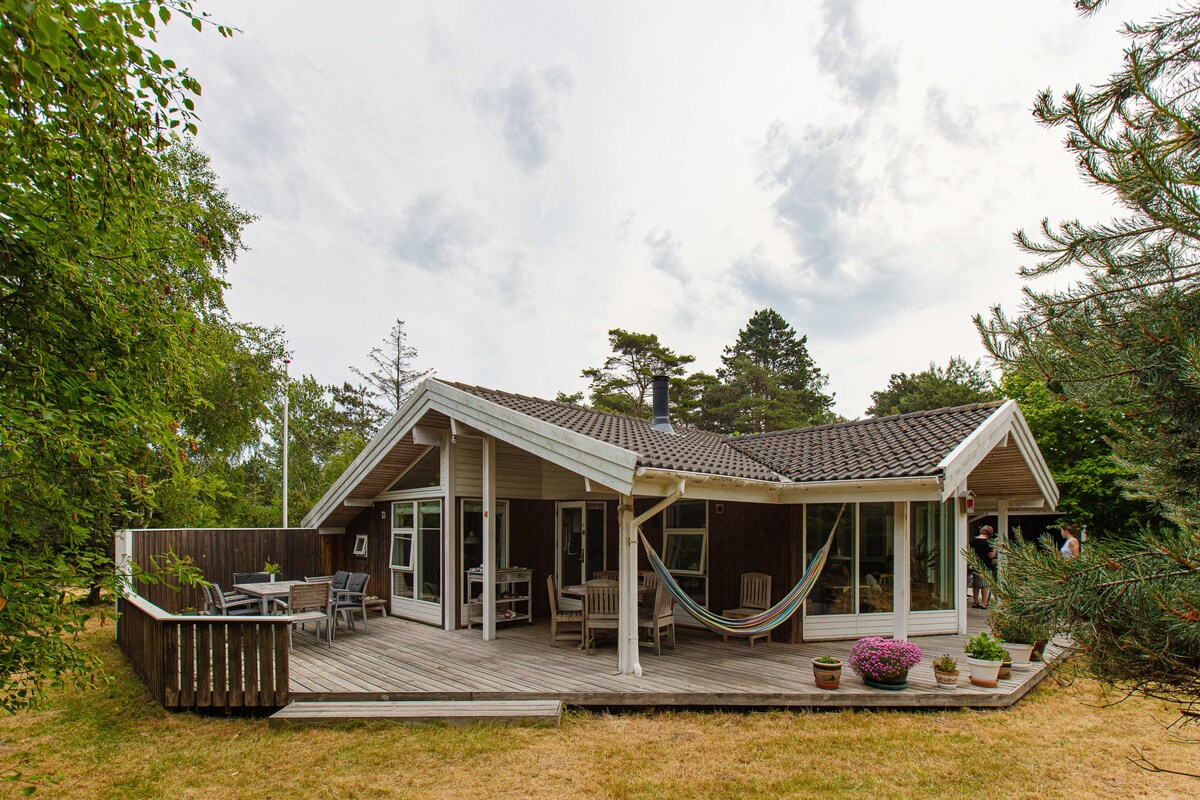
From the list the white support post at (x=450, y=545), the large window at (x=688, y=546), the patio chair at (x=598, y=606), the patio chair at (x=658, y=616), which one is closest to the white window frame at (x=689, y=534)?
the large window at (x=688, y=546)

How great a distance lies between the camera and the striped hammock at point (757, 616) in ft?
21.3

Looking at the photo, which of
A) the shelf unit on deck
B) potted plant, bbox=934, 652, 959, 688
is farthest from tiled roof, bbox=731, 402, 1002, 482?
the shelf unit on deck

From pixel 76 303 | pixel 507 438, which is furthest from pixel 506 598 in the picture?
pixel 76 303

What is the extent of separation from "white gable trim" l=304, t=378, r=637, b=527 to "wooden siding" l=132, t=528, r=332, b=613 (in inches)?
68.7

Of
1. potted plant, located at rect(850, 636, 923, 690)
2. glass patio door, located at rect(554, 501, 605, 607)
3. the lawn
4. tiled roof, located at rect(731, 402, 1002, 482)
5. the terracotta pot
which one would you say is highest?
tiled roof, located at rect(731, 402, 1002, 482)

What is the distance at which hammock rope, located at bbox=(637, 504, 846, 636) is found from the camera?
6504 mm

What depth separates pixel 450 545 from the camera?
29.1ft

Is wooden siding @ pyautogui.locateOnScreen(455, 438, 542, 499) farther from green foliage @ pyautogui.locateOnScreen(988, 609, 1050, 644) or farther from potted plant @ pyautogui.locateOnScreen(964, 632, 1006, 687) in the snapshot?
green foliage @ pyautogui.locateOnScreen(988, 609, 1050, 644)

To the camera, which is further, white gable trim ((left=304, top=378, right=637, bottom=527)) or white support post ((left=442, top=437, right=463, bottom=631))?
white support post ((left=442, top=437, right=463, bottom=631))

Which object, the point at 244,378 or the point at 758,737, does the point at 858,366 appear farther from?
the point at 758,737

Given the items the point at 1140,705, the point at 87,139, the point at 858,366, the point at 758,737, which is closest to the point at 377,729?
the point at 758,737

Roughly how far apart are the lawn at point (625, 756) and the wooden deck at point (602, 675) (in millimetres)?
152

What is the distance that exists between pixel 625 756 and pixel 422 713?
1.83 meters

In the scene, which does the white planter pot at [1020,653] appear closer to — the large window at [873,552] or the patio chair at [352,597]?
the large window at [873,552]
